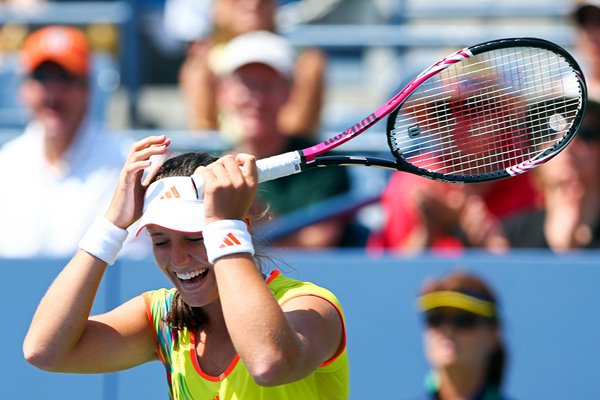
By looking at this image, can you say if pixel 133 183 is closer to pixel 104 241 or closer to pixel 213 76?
pixel 104 241

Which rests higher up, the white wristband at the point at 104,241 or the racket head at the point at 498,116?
the racket head at the point at 498,116

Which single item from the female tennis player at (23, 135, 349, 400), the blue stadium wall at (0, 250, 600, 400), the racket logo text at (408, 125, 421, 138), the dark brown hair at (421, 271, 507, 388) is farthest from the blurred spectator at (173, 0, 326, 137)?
the female tennis player at (23, 135, 349, 400)

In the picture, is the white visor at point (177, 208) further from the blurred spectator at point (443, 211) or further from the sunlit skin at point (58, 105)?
the sunlit skin at point (58, 105)

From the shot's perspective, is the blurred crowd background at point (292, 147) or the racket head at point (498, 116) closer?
the racket head at point (498, 116)

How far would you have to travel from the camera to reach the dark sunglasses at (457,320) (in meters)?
4.28

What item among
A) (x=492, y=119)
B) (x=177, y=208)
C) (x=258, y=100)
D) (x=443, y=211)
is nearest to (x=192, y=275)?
(x=177, y=208)

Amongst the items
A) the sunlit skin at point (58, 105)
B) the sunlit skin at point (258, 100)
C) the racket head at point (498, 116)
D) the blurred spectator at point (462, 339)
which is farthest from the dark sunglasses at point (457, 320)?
the sunlit skin at point (58, 105)

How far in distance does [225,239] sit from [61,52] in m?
3.32

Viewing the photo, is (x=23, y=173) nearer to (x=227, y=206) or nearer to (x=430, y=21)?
(x=227, y=206)

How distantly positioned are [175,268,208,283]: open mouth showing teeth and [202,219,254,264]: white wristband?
0.17 metres

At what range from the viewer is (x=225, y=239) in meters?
2.50

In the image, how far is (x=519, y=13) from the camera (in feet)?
24.8

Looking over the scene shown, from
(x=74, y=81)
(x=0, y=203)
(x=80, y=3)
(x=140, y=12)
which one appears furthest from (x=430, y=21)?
(x=0, y=203)

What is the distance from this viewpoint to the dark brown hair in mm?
4309
